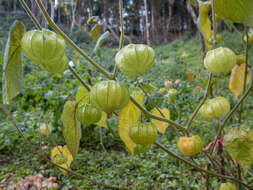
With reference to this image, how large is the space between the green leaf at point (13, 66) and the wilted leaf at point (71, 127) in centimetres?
9

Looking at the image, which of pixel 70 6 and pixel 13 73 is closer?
pixel 13 73

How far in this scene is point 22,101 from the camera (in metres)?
1.68

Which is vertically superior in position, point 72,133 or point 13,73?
point 13,73

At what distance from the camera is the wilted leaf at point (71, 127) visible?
39 centimetres

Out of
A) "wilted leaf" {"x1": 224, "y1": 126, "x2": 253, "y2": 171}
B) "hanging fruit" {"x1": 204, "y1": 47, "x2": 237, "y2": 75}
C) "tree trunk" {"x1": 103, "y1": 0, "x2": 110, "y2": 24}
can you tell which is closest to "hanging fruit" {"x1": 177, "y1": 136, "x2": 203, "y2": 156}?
"wilted leaf" {"x1": 224, "y1": 126, "x2": 253, "y2": 171}

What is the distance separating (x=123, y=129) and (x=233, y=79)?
0.50 m

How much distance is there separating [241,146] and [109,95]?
0.35m

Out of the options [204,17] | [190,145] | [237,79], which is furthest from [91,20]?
[237,79]

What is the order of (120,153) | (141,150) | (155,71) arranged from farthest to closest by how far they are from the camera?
(155,71)
(120,153)
(141,150)

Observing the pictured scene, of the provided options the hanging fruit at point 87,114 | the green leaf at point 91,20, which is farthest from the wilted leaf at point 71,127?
the green leaf at point 91,20

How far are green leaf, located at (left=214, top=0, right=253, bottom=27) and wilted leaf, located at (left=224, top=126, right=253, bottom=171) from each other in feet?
0.98

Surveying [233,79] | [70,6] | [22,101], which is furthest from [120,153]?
[70,6]

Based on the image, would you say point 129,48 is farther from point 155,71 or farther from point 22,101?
point 155,71

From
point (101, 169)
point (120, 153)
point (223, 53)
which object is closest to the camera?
point (223, 53)
